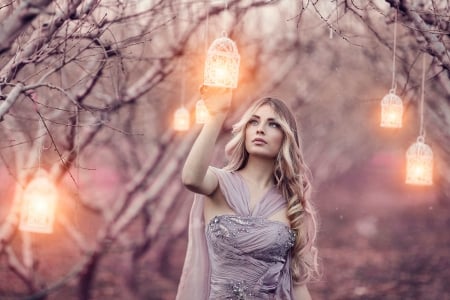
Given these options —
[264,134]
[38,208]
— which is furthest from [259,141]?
[38,208]

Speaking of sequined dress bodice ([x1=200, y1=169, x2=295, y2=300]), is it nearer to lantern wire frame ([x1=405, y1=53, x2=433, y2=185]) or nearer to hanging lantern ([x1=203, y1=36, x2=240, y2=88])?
hanging lantern ([x1=203, y1=36, x2=240, y2=88])

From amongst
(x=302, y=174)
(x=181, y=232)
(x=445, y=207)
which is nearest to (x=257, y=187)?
(x=302, y=174)

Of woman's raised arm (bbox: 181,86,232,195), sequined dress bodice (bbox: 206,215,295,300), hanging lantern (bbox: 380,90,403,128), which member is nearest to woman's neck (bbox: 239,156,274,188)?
sequined dress bodice (bbox: 206,215,295,300)

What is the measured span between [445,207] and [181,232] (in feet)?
6.56

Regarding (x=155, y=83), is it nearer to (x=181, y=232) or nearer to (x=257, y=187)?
(x=181, y=232)

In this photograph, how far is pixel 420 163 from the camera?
4918mm

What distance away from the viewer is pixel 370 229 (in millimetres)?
5504

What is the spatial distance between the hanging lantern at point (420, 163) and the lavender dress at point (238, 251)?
2.87 m

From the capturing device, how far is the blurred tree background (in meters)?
5.22

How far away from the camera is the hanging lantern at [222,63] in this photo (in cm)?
346

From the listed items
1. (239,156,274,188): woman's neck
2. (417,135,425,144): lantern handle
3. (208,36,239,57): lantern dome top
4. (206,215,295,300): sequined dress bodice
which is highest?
(208,36,239,57): lantern dome top

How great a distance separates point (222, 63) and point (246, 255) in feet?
5.06

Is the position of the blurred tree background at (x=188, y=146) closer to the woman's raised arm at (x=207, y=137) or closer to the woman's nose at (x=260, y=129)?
the woman's nose at (x=260, y=129)

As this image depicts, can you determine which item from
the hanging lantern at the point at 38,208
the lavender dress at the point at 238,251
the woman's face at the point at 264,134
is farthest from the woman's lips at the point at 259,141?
the hanging lantern at the point at 38,208
